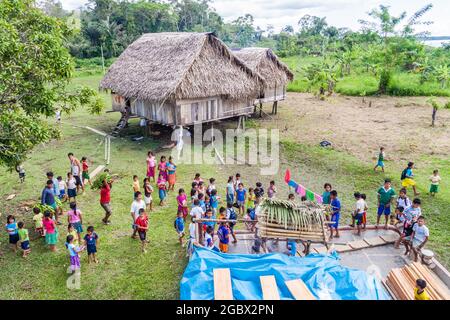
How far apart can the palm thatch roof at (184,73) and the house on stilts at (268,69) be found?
8.54 feet

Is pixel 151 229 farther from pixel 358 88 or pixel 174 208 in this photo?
pixel 358 88

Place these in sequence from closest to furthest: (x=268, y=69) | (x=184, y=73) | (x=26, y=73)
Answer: (x=26, y=73) < (x=184, y=73) < (x=268, y=69)

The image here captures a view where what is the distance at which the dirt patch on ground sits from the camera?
16469 millimetres

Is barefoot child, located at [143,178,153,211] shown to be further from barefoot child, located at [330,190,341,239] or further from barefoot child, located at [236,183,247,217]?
barefoot child, located at [330,190,341,239]

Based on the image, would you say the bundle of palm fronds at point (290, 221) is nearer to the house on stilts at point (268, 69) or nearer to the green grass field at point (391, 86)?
the house on stilts at point (268, 69)

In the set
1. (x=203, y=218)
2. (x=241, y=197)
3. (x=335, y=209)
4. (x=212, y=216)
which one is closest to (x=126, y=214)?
(x=212, y=216)

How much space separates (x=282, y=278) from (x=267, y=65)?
17983 mm

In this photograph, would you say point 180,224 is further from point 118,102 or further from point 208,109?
point 118,102

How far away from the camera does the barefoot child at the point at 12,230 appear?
858 cm

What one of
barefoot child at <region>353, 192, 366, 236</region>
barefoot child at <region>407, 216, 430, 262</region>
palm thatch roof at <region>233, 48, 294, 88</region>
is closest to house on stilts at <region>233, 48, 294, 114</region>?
palm thatch roof at <region>233, 48, 294, 88</region>

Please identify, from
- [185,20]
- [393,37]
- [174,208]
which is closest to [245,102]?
[174,208]

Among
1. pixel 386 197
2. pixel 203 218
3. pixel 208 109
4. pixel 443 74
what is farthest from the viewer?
pixel 443 74

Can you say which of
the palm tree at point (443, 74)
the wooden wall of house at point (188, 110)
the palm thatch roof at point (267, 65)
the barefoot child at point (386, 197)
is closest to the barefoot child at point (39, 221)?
the wooden wall of house at point (188, 110)

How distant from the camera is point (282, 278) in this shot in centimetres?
612
